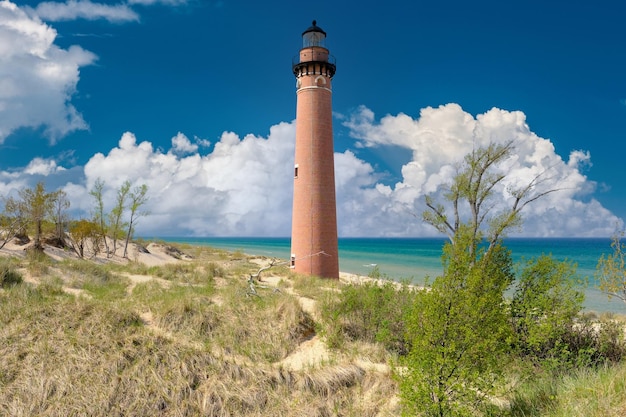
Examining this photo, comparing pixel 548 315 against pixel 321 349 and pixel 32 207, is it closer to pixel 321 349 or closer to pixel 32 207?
pixel 321 349

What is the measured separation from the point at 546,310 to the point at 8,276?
58.2 ft

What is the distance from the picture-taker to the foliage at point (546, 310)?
9984 mm

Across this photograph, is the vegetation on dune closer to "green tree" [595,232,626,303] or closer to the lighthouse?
"green tree" [595,232,626,303]

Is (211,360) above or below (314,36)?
below

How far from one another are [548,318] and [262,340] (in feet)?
26.2

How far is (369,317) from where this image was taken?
12.4 meters

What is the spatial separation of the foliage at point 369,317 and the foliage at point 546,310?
311 centimetres

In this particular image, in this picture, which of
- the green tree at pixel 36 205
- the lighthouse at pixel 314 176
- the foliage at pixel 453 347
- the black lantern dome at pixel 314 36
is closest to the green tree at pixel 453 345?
the foliage at pixel 453 347

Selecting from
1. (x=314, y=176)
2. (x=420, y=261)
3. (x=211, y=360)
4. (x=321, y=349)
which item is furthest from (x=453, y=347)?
(x=420, y=261)

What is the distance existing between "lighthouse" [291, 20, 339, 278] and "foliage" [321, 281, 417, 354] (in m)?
7.99

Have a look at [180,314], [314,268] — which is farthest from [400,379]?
[314,268]

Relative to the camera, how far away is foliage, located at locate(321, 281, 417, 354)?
454 inches

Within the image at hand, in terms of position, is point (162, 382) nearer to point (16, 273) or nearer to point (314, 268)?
point (16, 273)

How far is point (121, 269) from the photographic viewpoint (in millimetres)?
20125
